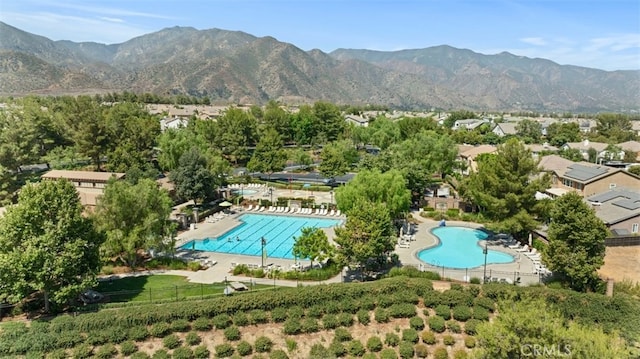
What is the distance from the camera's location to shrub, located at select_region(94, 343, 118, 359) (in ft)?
52.3

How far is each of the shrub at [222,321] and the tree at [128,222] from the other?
851 centimetres

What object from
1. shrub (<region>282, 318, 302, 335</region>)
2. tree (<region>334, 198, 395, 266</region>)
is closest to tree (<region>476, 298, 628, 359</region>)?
shrub (<region>282, 318, 302, 335</region>)

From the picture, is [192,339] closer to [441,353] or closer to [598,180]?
[441,353]

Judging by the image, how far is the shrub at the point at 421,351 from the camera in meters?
16.9

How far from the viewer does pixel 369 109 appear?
159m

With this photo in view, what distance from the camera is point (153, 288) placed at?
21.5 m

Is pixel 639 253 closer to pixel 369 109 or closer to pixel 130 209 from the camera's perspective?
pixel 130 209

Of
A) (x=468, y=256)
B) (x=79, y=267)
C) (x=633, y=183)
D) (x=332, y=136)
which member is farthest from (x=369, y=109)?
(x=79, y=267)

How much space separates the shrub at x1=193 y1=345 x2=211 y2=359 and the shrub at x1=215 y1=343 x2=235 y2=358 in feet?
1.25

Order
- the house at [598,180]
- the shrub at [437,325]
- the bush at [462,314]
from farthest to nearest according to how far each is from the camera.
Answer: the house at [598,180] < the bush at [462,314] < the shrub at [437,325]

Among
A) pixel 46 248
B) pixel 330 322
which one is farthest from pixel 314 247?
pixel 46 248

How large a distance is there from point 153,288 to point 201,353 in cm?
646

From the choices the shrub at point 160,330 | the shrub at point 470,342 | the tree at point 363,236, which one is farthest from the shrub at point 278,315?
the shrub at point 470,342

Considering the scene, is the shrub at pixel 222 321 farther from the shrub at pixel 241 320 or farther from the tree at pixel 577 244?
the tree at pixel 577 244
